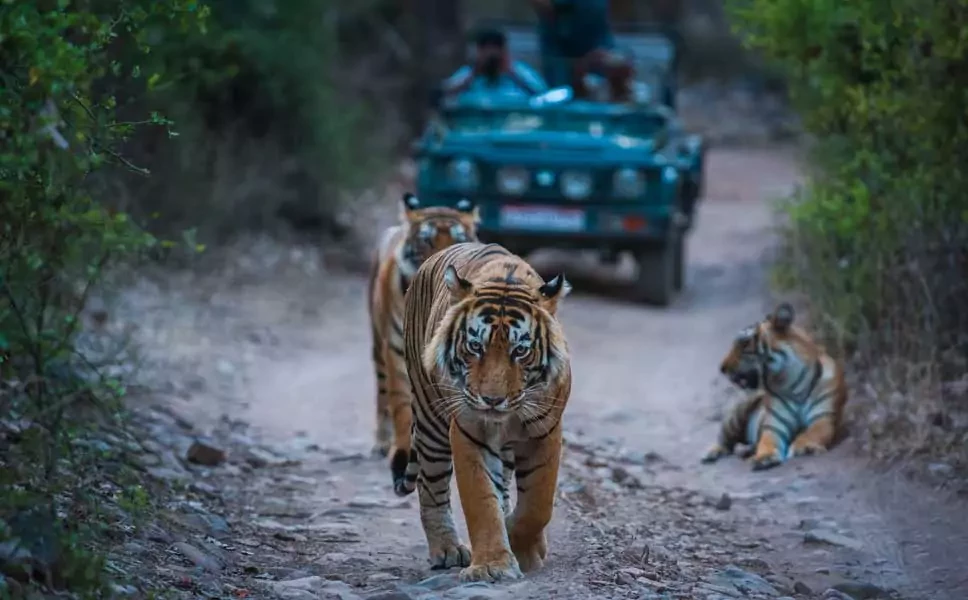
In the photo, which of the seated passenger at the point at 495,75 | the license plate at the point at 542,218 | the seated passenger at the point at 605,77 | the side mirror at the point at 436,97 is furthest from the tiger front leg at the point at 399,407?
the seated passenger at the point at 605,77

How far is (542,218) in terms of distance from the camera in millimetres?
13133

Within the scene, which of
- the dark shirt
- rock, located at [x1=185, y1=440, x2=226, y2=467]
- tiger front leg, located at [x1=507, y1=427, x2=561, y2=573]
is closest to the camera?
tiger front leg, located at [x1=507, y1=427, x2=561, y2=573]

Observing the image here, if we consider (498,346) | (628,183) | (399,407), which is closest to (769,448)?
(399,407)

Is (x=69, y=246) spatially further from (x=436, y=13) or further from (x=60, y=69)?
(x=436, y=13)

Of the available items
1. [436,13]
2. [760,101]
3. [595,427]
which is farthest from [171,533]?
[760,101]

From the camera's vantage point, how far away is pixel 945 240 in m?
8.70

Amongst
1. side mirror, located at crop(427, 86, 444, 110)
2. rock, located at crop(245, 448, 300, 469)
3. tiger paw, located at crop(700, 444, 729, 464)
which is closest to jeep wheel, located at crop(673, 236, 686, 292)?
side mirror, located at crop(427, 86, 444, 110)

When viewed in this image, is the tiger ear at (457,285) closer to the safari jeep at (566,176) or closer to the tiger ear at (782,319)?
the tiger ear at (782,319)

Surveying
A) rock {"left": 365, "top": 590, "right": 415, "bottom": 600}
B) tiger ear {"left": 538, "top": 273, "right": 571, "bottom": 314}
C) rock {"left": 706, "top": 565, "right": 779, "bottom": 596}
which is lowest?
rock {"left": 706, "top": 565, "right": 779, "bottom": 596}

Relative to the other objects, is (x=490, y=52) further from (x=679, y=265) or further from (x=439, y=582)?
(x=439, y=582)

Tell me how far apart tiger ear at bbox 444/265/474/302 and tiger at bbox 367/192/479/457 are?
1.87 meters

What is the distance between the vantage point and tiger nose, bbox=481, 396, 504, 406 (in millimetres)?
5383

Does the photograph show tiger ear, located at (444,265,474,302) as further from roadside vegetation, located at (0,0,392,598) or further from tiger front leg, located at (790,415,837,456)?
tiger front leg, located at (790,415,837,456)

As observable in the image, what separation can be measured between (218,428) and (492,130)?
210 inches
